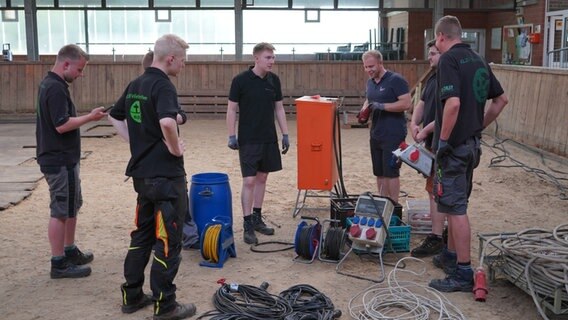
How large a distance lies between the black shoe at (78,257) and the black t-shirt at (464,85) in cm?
301

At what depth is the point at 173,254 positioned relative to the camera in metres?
3.97

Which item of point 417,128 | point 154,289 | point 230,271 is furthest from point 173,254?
point 417,128

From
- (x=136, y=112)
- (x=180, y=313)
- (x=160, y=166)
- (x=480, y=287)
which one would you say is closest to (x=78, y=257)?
(x=180, y=313)

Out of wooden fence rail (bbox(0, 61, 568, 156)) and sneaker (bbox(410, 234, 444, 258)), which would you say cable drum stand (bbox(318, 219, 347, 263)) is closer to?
sneaker (bbox(410, 234, 444, 258))

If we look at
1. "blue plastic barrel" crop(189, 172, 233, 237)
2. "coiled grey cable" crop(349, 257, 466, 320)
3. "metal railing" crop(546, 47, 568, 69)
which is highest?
"metal railing" crop(546, 47, 568, 69)

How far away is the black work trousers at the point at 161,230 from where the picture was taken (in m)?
3.92

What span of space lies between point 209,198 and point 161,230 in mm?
1438

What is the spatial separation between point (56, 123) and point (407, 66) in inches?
520

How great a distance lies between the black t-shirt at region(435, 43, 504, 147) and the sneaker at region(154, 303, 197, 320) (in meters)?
2.12

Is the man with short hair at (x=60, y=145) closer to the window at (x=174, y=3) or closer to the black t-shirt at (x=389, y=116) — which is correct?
the black t-shirt at (x=389, y=116)

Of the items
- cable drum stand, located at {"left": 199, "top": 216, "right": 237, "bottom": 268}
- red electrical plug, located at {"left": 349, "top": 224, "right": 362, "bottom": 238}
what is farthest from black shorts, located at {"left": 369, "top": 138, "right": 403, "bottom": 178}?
cable drum stand, located at {"left": 199, "top": 216, "right": 237, "bottom": 268}

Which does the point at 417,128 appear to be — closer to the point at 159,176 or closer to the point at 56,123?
the point at 159,176

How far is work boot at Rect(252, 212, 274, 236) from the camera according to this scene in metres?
6.01

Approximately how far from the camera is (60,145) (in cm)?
465
